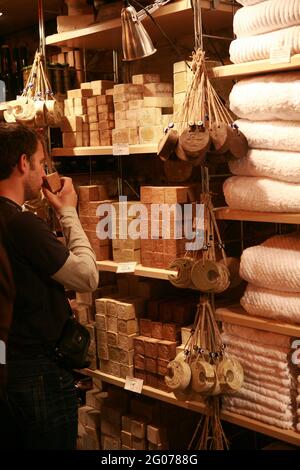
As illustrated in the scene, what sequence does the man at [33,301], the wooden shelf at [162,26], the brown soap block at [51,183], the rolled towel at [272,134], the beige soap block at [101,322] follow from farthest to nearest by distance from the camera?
the beige soap block at [101,322]
the wooden shelf at [162,26]
the brown soap block at [51,183]
the rolled towel at [272,134]
the man at [33,301]

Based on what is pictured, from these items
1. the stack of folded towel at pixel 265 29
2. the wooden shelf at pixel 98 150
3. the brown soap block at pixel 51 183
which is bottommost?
the brown soap block at pixel 51 183

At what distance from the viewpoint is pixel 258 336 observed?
2.40m

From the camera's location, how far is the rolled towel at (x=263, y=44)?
6.89 feet

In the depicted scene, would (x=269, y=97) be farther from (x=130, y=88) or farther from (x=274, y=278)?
→ (x=130, y=88)

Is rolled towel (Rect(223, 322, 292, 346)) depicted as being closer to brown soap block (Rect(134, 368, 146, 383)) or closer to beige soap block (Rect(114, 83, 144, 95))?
brown soap block (Rect(134, 368, 146, 383))

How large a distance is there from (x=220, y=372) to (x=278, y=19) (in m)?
1.30

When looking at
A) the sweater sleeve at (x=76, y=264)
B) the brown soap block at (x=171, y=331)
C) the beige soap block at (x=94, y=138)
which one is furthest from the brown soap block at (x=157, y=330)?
the beige soap block at (x=94, y=138)

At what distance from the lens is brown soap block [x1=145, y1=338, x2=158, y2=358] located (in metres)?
2.74

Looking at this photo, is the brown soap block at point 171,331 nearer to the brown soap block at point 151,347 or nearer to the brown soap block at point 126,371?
the brown soap block at point 151,347

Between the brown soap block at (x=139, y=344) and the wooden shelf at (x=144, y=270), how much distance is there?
0.29 meters

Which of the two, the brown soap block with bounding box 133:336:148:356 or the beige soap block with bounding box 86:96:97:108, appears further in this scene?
the beige soap block with bounding box 86:96:97:108

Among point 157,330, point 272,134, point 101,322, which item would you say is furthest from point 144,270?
point 272,134

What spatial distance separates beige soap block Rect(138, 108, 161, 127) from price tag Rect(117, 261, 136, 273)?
0.63m

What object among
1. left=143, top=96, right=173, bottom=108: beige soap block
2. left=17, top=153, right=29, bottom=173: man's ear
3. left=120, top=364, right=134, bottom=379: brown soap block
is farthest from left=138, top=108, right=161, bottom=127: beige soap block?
left=120, top=364, right=134, bottom=379: brown soap block
